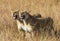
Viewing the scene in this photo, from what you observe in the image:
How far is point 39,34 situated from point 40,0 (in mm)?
1984

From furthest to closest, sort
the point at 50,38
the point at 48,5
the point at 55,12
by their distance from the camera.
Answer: the point at 48,5 < the point at 55,12 < the point at 50,38

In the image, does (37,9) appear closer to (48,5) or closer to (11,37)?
(48,5)

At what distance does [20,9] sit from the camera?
7.42 m

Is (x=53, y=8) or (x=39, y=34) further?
(x=53, y=8)

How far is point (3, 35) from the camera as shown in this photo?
6.14m

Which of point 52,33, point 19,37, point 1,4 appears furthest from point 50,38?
point 1,4

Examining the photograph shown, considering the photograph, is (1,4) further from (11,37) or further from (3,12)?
(11,37)

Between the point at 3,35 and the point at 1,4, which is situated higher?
the point at 1,4

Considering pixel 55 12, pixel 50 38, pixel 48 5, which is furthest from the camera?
pixel 48 5

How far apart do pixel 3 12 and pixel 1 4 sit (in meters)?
0.64

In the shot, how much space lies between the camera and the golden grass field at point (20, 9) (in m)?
6.10

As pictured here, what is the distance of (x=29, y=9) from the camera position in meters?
7.37

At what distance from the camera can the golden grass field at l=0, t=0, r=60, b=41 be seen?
→ 6.10m

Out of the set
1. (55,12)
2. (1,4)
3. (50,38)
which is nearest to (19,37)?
(50,38)
